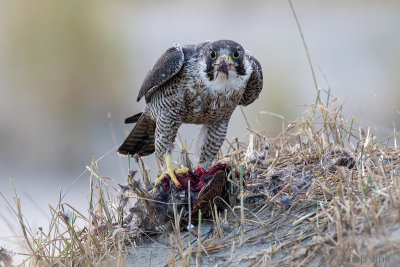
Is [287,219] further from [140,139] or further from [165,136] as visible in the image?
[140,139]

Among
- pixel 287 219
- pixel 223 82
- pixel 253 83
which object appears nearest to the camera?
pixel 287 219

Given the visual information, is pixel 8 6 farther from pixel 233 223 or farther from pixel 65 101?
pixel 233 223

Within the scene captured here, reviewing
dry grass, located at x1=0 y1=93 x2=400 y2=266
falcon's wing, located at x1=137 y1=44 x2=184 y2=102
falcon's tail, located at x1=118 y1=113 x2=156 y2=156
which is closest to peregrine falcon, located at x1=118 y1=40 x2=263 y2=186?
falcon's wing, located at x1=137 y1=44 x2=184 y2=102

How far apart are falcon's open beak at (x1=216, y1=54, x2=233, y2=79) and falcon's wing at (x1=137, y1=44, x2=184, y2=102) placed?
0.97ft

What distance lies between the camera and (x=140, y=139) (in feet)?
16.4

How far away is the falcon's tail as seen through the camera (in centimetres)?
490

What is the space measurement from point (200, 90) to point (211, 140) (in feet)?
1.70

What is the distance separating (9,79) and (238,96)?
630 cm

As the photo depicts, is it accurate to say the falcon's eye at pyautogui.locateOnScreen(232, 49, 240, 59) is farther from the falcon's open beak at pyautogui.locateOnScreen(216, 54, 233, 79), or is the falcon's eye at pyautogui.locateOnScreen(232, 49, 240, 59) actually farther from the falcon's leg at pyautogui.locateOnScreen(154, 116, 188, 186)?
the falcon's leg at pyautogui.locateOnScreen(154, 116, 188, 186)

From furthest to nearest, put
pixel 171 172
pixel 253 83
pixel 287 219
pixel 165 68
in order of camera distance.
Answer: pixel 253 83
pixel 165 68
pixel 171 172
pixel 287 219

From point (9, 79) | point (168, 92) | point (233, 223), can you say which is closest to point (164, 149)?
point (168, 92)

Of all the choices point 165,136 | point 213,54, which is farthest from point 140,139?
point 213,54

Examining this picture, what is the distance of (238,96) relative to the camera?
14.2 feet

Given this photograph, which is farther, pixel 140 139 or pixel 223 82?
pixel 140 139
